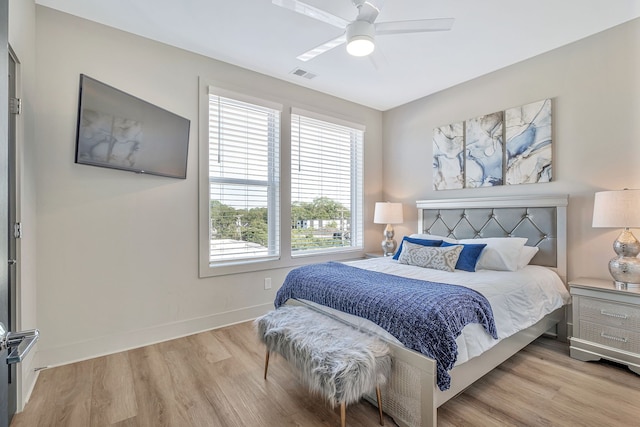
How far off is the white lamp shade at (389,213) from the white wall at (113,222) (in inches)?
79.9

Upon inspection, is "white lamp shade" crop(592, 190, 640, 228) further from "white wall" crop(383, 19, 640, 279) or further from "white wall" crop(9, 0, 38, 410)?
"white wall" crop(9, 0, 38, 410)

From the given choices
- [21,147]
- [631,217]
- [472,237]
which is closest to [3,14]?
[21,147]

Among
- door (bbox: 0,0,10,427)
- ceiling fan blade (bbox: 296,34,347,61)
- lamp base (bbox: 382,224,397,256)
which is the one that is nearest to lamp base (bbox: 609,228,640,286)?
lamp base (bbox: 382,224,397,256)

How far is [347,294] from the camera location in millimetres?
2148

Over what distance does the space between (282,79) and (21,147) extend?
2.57 meters

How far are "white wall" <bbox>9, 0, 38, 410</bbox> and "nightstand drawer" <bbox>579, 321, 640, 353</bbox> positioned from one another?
4073 millimetres

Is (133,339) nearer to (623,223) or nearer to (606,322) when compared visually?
(606,322)

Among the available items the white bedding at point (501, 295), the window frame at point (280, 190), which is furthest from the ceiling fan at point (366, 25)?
the white bedding at point (501, 295)

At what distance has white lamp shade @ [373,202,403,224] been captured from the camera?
165 inches

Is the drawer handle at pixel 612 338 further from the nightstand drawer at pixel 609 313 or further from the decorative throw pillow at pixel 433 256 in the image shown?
the decorative throw pillow at pixel 433 256

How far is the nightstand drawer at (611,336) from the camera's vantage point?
2.28m

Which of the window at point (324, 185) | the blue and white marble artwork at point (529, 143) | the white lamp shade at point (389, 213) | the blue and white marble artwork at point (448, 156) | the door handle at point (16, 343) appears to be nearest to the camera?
the door handle at point (16, 343)

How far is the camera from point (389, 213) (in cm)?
419

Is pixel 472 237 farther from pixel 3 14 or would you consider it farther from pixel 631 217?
pixel 3 14
